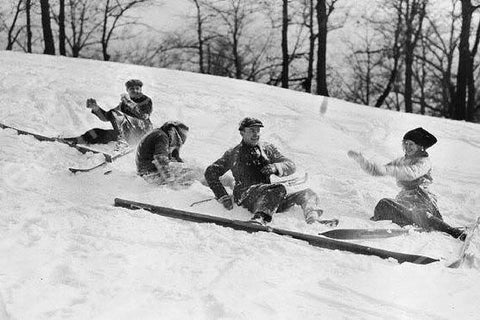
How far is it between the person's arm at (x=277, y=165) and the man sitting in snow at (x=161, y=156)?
1370 mm

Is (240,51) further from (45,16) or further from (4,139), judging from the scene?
(4,139)

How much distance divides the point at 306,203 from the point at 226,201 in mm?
955

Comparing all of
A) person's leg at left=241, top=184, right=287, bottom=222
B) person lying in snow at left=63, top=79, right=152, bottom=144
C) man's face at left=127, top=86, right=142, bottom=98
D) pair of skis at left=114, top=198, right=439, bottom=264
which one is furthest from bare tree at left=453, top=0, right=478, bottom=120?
pair of skis at left=114, top=198, right=439, bottom=264

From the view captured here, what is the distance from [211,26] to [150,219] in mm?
22786

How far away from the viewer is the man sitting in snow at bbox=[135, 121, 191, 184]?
23.2ft

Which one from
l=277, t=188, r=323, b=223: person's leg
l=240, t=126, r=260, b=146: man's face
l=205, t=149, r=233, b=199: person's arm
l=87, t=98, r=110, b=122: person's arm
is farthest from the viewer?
l=87, t=98, r=110, b=122: person's arm

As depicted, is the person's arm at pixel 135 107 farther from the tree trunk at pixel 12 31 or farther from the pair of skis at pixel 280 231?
the tree trunk at pixel 12 31

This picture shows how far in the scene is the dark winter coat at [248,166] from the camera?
20.3ft

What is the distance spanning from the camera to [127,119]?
8.96 meters

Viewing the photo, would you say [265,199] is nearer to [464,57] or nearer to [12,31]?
[464,57]

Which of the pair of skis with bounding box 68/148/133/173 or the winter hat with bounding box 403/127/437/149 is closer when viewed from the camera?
the winter hat with bounding box 403/127/437/149

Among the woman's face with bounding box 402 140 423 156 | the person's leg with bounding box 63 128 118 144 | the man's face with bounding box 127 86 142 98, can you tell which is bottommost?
the person's leg with bounding box 63 128 118 144

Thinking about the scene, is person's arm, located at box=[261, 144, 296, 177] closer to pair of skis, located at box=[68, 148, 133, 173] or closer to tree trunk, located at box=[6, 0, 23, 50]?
pair of skis, located at box=[68, 148, 133, 173]

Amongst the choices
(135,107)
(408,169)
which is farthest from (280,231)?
(135,107)
